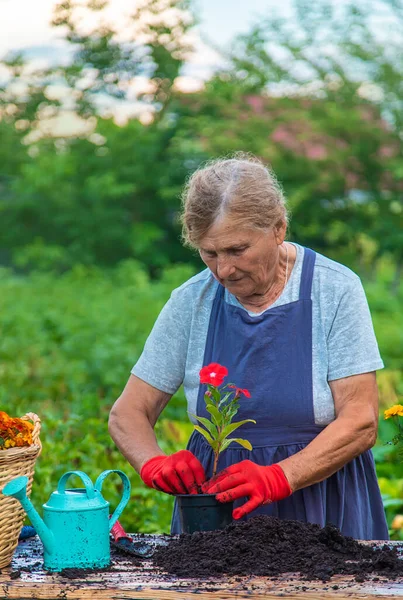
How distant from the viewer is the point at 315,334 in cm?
263

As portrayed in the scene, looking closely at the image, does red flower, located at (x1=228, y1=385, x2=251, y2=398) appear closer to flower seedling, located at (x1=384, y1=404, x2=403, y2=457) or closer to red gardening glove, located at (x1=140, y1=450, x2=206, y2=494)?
red gardening glove, located at (x1=140, y1=450, x2=206, y2=494)

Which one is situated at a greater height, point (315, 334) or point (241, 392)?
point (315, 334)

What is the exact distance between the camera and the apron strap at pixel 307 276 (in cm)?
267

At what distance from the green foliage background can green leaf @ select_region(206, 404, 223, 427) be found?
186 centimetres

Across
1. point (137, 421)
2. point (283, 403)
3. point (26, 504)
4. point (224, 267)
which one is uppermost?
point (224, 267)

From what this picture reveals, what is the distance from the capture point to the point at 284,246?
279 centimetres

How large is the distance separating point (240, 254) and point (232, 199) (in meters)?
0.16

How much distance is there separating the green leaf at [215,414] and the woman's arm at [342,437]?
207 mm

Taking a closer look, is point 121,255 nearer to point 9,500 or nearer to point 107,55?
point 107,55

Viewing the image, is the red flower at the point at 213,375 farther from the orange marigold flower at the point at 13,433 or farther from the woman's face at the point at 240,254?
the orange marigold flower at the point at 13,433

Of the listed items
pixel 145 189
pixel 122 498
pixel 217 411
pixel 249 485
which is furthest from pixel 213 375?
pixel 145 189

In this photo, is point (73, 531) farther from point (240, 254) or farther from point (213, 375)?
point (240, 254)

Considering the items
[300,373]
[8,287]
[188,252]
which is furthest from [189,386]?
[188,252]

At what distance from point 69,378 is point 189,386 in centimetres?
375
